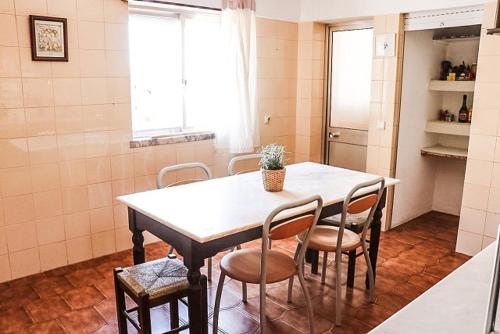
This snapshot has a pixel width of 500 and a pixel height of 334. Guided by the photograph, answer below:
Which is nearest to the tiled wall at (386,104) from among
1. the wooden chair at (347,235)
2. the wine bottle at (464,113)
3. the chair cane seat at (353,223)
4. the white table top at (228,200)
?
the wine bottle at (464,113)

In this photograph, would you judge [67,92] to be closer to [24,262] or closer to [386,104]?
[24,262]

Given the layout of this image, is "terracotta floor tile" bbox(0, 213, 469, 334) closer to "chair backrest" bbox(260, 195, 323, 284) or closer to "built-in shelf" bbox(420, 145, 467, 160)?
"chair backrest" bbox(260, 195, 323, 284)

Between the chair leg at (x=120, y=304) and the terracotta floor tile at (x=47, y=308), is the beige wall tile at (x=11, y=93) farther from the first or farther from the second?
→ the chair leg at (x=120, y=304)

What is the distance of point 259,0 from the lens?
4074 mm

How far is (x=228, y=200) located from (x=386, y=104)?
2.13 m

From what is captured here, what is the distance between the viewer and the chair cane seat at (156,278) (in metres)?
2.03

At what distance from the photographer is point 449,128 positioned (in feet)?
13.8

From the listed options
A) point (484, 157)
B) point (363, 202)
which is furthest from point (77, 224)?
point (484, 157)

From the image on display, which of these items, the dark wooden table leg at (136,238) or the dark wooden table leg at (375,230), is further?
the dark wooden table leg at (375,230)

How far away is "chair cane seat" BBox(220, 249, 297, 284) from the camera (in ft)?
7.47

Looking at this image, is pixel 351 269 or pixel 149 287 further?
pixel 351 269

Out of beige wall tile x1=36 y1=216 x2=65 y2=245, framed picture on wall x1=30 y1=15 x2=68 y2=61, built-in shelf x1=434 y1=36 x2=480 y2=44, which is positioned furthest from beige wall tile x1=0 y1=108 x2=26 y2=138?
built-in shelf x1=434 y1=36 x2=480 y2=44

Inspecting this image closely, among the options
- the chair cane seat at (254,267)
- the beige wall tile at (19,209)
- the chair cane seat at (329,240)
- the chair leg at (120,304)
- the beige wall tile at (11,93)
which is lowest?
the chair leg at (120,304)

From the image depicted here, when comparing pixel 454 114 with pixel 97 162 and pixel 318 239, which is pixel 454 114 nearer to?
pixel 318 239
